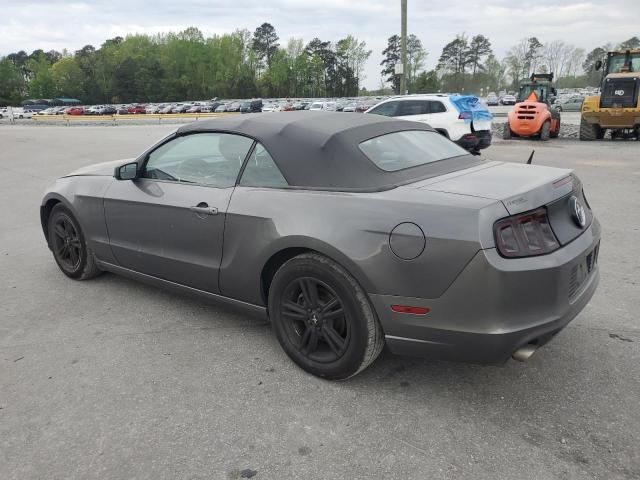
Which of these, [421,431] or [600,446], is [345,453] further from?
[600,446]

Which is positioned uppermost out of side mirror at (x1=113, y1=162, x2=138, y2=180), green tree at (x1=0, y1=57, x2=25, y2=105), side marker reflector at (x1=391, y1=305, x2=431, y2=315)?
green tree at (x1=0, y1=57, x2=25, y2=105)

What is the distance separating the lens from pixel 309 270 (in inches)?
112

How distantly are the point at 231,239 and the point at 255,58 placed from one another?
12420 centimetres

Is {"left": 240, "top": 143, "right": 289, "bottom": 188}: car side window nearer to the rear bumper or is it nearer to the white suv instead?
the rear bumper

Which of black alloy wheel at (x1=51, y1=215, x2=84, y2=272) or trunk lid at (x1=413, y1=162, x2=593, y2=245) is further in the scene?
black alloy wheel at (x1=51, y1=215, x2=84, y2=272)

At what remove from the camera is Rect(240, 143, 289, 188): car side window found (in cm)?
315

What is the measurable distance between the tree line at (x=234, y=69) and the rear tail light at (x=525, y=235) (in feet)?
328

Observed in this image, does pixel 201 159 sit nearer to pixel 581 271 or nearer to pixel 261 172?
pixel 261 172

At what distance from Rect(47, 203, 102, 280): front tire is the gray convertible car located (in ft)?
2.31

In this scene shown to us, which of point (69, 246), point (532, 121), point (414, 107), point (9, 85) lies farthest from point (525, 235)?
point (9, 85)

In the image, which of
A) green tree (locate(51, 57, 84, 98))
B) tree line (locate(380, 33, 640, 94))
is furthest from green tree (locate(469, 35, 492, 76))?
green tree (locate(51, 57, 84, 98))

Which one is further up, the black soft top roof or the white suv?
the black soft top roof

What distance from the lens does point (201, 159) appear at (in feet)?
12.1

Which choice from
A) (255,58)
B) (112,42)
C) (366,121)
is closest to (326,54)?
(255,58)
